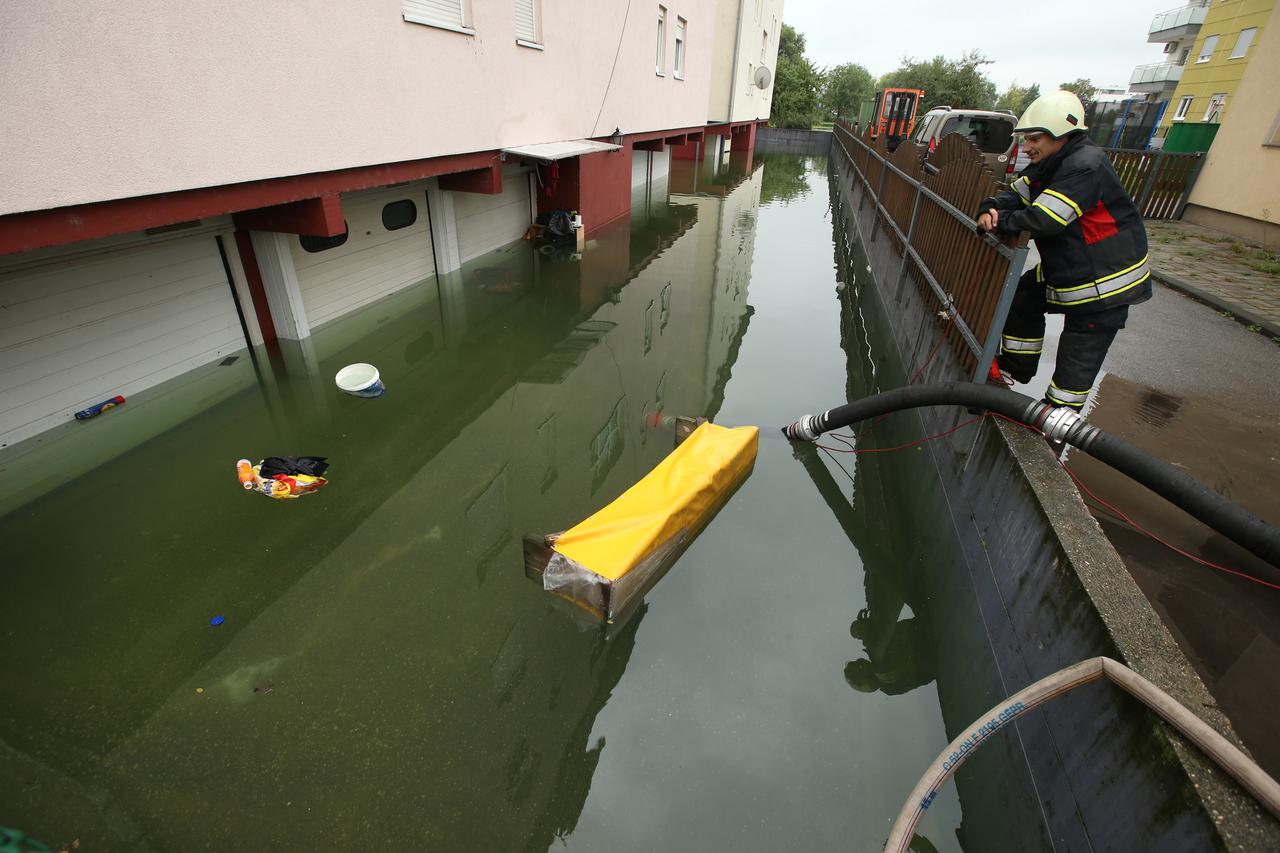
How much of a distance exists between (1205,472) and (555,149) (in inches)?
341

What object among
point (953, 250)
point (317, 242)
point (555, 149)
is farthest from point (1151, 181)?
point (317, 242)

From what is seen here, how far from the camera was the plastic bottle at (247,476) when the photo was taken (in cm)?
432

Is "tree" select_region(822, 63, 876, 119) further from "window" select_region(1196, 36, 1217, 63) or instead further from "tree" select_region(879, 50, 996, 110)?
"window" select_region(1196, 36, 1217, 63)

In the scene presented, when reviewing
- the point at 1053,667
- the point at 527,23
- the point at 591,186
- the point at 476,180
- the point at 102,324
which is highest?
the point at 527,23

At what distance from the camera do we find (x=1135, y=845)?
1.75 meters

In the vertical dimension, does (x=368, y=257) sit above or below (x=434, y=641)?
above

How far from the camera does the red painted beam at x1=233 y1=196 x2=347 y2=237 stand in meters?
5.31

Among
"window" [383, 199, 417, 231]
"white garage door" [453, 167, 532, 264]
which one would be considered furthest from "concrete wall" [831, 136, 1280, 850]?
"white garage door" [453, 167, 532, 264]

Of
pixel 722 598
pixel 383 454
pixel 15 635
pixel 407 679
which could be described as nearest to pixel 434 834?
pixel 407 679

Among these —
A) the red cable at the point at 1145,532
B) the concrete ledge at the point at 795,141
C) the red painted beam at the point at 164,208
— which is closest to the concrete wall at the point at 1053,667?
the red cable at the point at 1145,532

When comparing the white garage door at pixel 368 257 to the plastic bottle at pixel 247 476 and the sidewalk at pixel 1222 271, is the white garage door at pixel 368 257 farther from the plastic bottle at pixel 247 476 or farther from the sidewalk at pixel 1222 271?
the sidewalk at pixel 1222 271

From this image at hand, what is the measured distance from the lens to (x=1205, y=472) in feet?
13.5

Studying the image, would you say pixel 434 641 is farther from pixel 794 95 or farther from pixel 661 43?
pixel 794 95

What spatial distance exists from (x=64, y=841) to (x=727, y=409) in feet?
16.6
